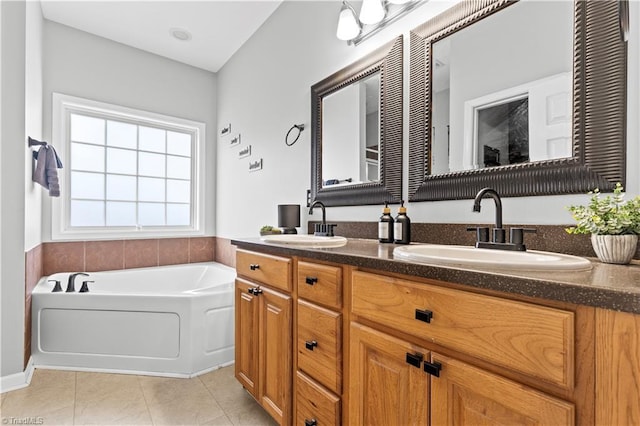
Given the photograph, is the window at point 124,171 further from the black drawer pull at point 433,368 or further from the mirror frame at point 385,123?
the black drawer pull at point 433,368

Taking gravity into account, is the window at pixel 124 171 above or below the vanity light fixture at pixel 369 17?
below

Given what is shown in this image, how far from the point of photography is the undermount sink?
0.75m

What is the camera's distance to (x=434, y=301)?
846 mm

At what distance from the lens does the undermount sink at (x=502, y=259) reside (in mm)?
749

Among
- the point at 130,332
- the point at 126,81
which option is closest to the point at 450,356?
the point at 130,332

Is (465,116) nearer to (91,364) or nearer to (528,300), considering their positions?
(528,300)

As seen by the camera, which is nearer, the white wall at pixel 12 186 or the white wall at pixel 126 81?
the white wall at pixel 12 186

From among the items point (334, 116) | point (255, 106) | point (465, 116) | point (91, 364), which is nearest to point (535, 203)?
point (465, 116)

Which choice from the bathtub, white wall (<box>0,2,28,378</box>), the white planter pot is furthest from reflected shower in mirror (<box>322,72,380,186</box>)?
white wall (<box>0,2,28,378</box>)

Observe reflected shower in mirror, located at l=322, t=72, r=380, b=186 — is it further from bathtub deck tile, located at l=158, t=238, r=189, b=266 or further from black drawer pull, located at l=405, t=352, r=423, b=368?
bathtub deck tile, located at l=158, t=238, r=189, b=266

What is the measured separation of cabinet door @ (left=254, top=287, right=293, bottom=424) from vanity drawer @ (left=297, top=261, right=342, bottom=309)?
0.15 metres

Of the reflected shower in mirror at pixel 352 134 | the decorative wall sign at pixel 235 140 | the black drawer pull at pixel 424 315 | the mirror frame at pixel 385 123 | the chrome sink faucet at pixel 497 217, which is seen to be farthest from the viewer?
the decorative wall sign at pixel 235 140

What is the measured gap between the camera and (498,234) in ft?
3.68

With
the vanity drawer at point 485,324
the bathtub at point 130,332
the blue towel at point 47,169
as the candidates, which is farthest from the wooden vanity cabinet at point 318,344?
the blue towel at point 47,169
